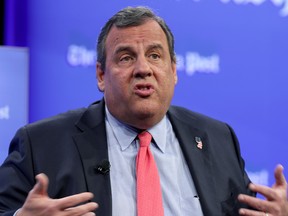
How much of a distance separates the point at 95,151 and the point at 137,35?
1.62 feet

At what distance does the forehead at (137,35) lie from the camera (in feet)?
7.09

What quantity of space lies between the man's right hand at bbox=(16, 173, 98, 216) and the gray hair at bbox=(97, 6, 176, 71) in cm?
74

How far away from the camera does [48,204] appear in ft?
5.45

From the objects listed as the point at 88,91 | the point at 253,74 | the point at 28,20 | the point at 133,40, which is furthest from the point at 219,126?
the point at 28,20

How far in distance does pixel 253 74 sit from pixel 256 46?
16cm

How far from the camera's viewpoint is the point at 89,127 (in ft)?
7.10

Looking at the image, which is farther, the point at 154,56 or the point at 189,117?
the point at 189,117

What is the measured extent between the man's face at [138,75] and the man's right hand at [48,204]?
0.53 metres

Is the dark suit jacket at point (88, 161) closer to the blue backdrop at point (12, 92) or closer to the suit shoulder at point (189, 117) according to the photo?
the suit shoulder at point (189, 117)

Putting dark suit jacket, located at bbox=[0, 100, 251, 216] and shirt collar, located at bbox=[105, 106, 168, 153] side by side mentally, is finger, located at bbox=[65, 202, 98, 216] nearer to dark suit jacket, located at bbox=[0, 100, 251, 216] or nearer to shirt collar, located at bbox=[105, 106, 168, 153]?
dark suit jacket, located at bbox=[0, 100, 251, 216]

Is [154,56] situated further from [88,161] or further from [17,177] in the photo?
[17,177]

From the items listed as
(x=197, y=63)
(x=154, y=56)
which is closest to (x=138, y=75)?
(x=154, y=56)

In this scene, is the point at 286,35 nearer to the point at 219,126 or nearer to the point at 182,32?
the point at 182,32

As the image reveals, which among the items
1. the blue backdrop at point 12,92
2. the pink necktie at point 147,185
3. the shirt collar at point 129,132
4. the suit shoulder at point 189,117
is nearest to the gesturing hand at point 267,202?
the pink necktie at point 147,185
